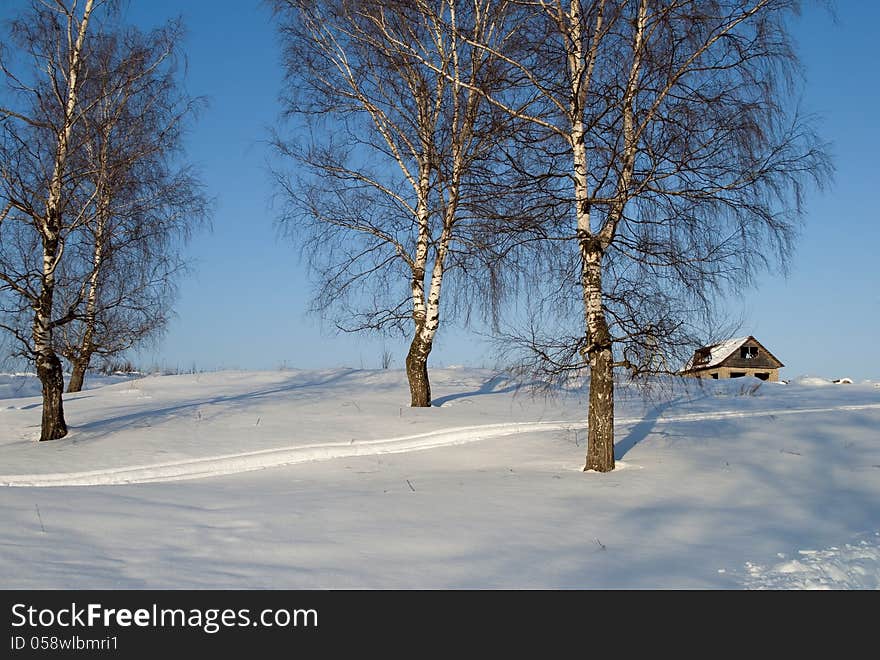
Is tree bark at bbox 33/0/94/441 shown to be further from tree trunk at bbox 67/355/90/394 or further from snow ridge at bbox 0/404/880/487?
tree trunk at bbox 67/355/90/394

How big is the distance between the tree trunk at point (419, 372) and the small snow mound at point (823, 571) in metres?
8.98

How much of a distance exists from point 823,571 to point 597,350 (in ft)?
13.9

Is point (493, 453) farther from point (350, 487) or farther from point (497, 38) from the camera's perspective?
point (497, 38)

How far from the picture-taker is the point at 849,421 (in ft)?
36.9

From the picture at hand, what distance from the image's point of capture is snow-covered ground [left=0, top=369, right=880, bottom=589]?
487cm

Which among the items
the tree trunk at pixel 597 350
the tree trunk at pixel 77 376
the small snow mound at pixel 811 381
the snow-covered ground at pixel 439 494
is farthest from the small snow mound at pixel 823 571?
the tree trunk at pixel 77 376

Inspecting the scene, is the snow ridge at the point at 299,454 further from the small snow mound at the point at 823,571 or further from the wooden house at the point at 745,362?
the wooden house at the point at 745,362

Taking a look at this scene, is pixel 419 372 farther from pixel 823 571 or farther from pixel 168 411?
pixel 823 571

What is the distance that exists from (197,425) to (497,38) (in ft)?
29.3

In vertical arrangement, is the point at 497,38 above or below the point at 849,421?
above

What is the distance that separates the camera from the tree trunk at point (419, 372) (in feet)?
45.0

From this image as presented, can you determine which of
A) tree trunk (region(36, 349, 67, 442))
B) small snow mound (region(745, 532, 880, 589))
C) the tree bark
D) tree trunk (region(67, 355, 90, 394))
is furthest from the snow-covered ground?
tree trunk (region(67, 355, 90, 394))

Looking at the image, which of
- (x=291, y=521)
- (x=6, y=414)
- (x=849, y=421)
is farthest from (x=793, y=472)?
A: (x=6, y=414)

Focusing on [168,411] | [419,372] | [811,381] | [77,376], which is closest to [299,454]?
[419,372]
